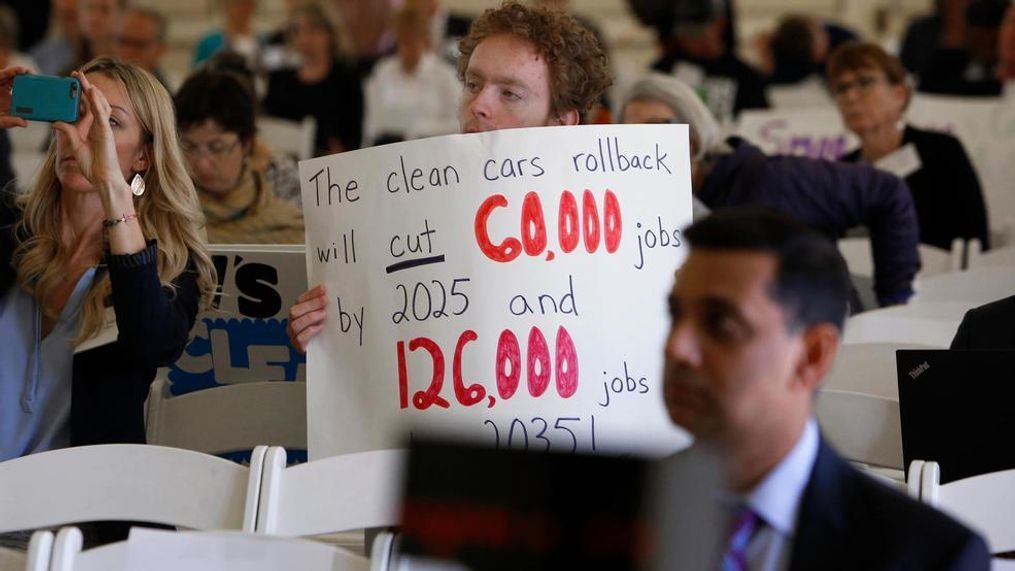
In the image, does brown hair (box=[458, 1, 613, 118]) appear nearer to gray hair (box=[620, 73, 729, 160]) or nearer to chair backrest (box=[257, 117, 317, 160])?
gray hair (box=[620, 73, 729, 160])

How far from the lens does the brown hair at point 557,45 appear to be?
3104 millimetres

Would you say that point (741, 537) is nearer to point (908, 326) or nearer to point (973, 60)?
point (908, 326)

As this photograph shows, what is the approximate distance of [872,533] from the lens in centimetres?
175

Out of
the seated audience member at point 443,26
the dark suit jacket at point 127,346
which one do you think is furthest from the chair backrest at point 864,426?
the seated audience member at point 443,26

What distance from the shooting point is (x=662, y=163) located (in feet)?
10.0

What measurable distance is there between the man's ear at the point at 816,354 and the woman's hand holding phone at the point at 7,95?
2.00 m

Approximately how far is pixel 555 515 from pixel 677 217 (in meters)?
1.64

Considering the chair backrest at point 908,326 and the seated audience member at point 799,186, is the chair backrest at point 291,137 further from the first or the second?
the chair backrest at point 908,326

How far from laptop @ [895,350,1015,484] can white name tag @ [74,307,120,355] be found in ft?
5.10

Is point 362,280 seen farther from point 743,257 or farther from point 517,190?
point 743,257

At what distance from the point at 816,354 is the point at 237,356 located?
2.29 metres

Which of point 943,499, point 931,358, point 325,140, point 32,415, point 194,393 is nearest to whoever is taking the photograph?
point 943,499

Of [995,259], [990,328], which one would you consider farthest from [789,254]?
[995,259]

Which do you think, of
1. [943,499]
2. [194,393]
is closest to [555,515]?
[943,499]
